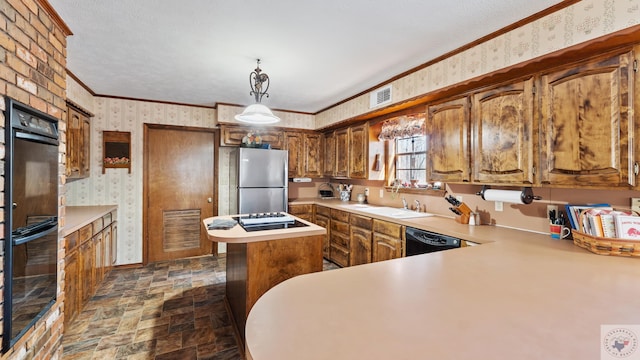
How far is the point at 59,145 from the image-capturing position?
6.19ft

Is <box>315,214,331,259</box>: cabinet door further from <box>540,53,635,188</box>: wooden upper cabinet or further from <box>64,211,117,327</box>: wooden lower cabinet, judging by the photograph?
<box>540,53,635,188</box>: wooden upper cabinet

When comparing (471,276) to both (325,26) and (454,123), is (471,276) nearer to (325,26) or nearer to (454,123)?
(454,123)

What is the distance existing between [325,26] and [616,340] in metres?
2.19

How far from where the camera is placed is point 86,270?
110 inches

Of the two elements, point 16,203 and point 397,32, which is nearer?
point 16,203

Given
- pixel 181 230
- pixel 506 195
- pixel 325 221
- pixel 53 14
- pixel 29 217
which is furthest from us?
pixel 181 230

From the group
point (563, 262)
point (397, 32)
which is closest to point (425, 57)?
point (397, 32)

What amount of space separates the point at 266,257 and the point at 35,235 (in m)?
1.34

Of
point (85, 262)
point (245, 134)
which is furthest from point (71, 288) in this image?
point (245, 134)

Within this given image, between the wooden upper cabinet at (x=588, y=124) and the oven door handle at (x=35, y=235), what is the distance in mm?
3027

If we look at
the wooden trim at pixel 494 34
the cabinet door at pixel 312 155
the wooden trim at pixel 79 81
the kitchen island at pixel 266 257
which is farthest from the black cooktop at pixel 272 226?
the wooden trim at pixel 79 81

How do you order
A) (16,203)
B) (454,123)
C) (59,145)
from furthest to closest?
(454,123)
(59,145)
(16,203)

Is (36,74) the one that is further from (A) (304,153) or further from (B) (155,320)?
(A) (304,153)

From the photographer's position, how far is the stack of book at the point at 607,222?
1586mm
